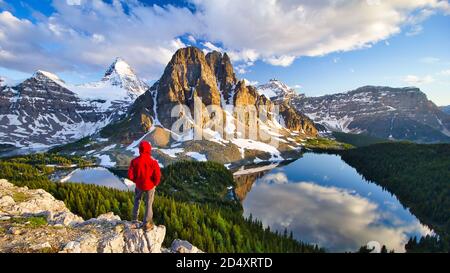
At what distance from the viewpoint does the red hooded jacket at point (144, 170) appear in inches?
597

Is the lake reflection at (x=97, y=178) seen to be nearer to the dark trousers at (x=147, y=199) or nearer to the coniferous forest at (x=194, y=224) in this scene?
the coniferous forest at (x=194, y=224)

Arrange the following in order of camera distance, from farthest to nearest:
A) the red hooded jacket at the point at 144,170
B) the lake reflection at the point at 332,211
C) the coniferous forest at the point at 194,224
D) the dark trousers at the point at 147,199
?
the lake reflection at the point at 332,211
the coniferous forest at the point at 194,224
the dark trousers at the point at 147,199
the red hooded jacket at the point at 144,170

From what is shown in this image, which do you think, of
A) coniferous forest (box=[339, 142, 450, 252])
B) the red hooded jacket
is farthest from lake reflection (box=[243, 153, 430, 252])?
the red hooded jacket

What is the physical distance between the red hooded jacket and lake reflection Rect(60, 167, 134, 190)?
105303 millimetres

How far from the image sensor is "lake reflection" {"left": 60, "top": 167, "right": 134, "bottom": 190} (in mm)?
120769

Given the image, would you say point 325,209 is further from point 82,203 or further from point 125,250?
point 125,250

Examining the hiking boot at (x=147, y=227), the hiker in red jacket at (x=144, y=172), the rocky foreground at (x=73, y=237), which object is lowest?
the rocky foreground at (x=73, y=237)

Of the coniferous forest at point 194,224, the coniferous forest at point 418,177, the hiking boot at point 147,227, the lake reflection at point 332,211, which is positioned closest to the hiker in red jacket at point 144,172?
the hiking boot at point 147,227

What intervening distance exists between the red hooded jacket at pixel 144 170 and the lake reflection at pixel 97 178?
105 meters

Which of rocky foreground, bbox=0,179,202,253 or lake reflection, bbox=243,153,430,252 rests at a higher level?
rocky foreground, bbox=0,179,202,253

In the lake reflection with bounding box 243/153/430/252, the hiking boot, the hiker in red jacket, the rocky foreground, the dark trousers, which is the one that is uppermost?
the hiker in red jacket

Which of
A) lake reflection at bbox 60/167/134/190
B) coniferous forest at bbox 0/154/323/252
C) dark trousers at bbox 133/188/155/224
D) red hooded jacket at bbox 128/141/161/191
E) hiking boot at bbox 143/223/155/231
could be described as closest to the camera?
red hooded jacket at bbox 128/141/161/191

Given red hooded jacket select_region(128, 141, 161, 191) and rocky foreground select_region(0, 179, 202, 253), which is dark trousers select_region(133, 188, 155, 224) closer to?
red hooded jacket select_region(128, 141, 161, 191)

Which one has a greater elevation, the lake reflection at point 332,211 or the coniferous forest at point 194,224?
the coniferous forest at point 194,224
